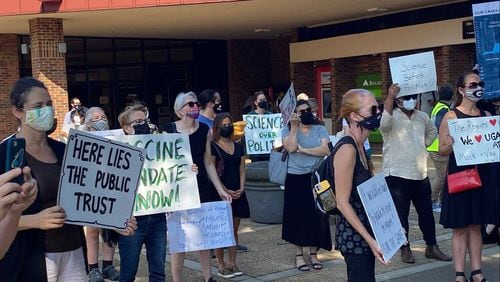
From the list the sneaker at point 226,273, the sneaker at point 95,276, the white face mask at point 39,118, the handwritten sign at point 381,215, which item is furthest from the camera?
the sneaker at point 226,273

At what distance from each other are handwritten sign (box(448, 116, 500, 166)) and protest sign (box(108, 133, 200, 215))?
2.31 metres

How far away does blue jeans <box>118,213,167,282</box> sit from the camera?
16.1 ft

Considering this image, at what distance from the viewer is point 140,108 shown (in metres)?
5.50

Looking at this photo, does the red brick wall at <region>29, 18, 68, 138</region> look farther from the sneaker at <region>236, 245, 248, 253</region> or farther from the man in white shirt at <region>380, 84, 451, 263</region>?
the man in white shirt at <region>380, 84, 451, 263</region>

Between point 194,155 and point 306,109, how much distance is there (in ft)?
4.63

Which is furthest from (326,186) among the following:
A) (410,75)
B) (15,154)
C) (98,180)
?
(410,75)

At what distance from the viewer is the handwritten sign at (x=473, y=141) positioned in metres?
5.40

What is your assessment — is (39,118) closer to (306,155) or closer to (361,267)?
(361,267)

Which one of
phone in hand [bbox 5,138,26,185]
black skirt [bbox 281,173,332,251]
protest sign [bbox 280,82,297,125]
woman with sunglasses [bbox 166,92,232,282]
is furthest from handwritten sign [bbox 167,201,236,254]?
phone in hand [bbox 5,138,26,185]

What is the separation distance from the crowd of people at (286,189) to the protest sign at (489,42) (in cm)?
11

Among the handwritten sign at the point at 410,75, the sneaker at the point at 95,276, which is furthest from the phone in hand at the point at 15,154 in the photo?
the handwritten sign at the point at 410,75

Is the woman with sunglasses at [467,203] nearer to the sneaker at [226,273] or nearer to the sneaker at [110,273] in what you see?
the sneaker at [226,273]

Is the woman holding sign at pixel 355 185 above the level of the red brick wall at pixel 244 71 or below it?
below

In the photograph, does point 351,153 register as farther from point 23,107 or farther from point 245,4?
point 245,4
